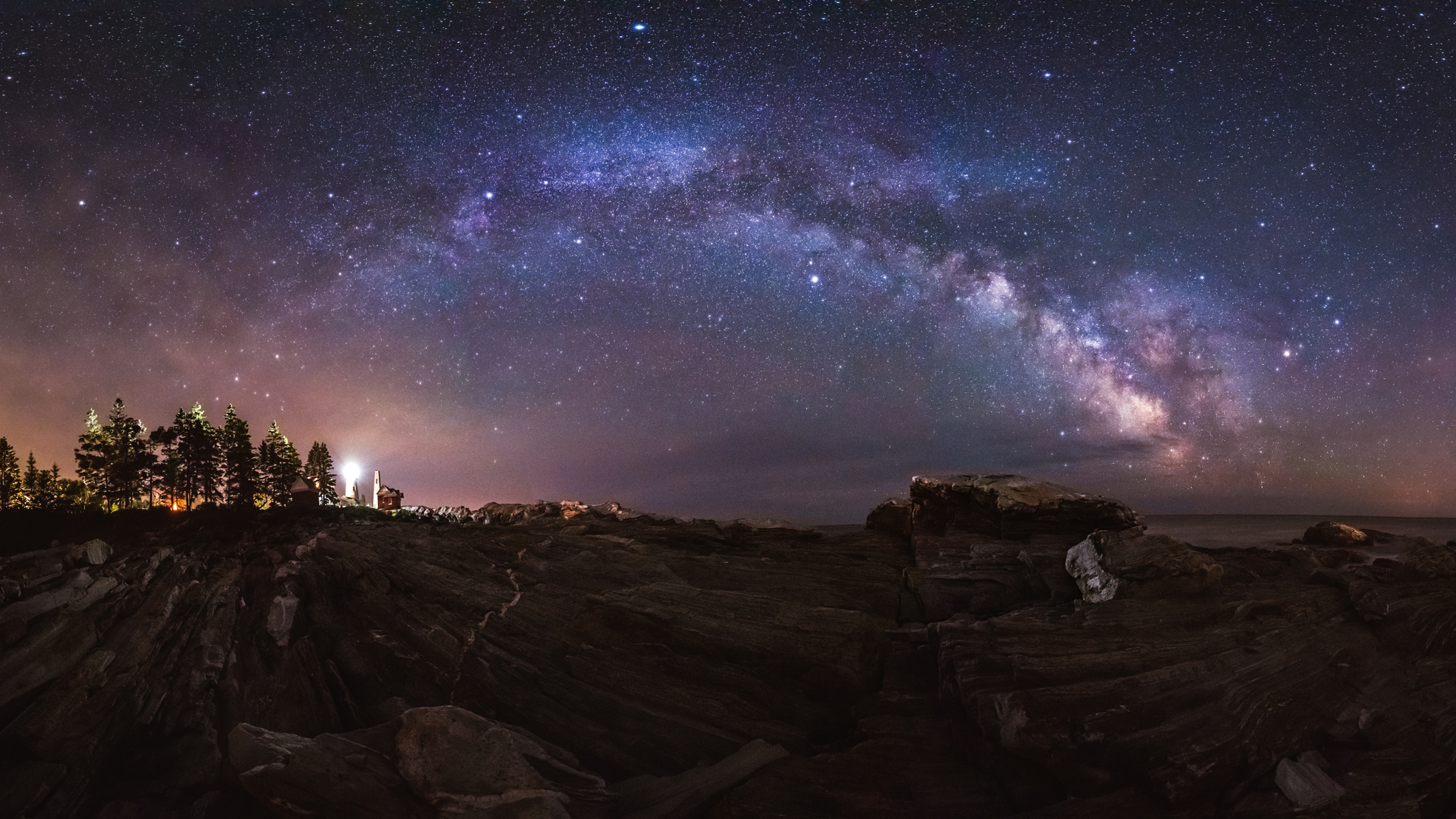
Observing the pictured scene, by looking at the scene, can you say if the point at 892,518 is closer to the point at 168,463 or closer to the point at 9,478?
the point at 168,463

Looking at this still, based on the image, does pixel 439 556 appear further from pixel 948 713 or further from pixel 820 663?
pixel 948 713

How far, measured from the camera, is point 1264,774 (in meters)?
12.4

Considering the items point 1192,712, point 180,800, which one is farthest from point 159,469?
point 1192,712

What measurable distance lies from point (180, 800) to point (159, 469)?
102 metres

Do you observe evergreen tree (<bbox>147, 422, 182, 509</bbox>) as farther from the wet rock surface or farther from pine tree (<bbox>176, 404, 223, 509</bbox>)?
the wet rock surface

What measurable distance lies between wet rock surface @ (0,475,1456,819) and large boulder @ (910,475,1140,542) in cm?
14

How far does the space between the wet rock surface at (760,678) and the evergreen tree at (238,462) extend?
84.8 meters

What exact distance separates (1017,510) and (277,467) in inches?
4577

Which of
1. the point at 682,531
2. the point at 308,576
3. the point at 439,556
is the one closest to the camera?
the point at 308,576

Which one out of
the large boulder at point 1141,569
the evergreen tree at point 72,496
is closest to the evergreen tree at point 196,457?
the evergreen tree at point 72,496

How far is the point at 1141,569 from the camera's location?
1756 centimetres

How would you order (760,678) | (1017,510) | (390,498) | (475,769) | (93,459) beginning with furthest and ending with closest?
(390,498) → (93,459) → (1017,510) → (760,678) → (475,769)

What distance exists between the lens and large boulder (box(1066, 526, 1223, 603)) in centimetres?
1700

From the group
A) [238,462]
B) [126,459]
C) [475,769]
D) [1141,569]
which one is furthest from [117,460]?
[1141,569]
